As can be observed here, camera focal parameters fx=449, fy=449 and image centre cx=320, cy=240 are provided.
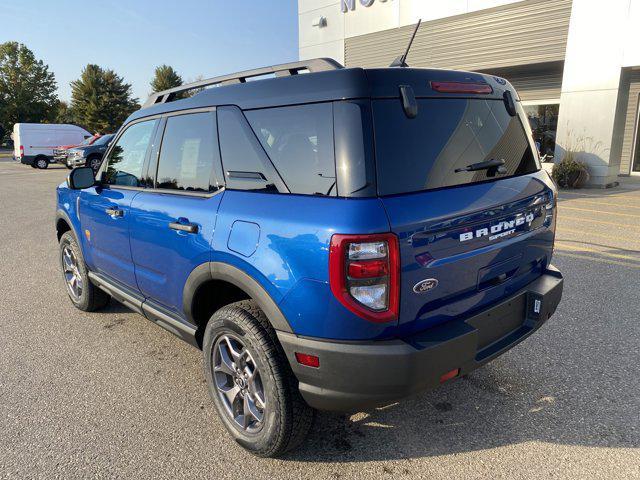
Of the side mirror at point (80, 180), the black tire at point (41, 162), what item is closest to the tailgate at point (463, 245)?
the side mirror at point (80, 180)

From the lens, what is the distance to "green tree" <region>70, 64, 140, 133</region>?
50531 mm

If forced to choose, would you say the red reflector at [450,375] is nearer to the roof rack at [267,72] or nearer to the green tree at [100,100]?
the roof rack at [267,72]

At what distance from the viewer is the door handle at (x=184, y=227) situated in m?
2.50

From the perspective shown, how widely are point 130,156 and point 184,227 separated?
1.25 meters

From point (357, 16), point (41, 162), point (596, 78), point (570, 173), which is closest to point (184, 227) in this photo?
point (570, 173)

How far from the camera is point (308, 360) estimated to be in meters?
1.98

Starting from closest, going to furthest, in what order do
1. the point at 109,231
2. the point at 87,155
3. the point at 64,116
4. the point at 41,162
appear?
the point at 109,231 → the point at 87,155 → the point at 41,162 → the point at 64,116

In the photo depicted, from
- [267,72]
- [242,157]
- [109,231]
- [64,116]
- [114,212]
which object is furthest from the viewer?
[64,116]

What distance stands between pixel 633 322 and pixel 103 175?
4.62 meters

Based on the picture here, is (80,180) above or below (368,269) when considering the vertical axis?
above

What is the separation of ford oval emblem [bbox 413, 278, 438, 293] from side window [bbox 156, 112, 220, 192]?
4.17 feet

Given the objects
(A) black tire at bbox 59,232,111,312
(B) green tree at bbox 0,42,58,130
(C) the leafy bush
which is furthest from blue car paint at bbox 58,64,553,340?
(B) green tree at bbox 0,42,58,130

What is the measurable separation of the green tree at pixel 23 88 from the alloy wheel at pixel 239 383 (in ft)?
203

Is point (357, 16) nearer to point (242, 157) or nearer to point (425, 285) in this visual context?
point (242, 157)
